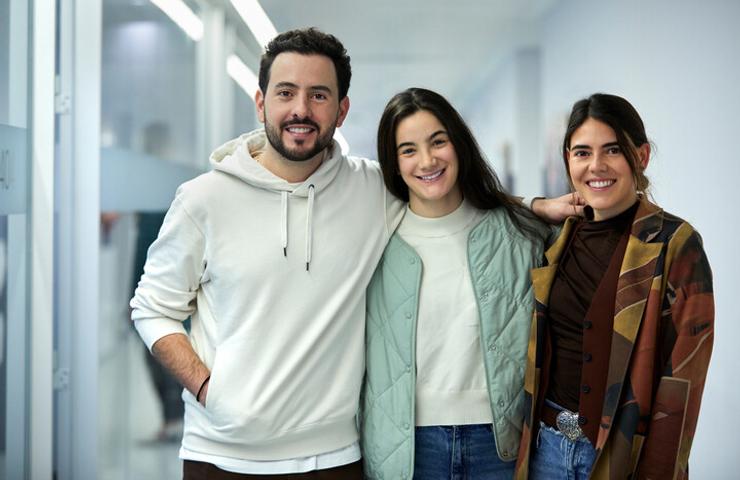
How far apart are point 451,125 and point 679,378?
2.41ft

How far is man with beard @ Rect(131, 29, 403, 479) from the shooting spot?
1.56 m

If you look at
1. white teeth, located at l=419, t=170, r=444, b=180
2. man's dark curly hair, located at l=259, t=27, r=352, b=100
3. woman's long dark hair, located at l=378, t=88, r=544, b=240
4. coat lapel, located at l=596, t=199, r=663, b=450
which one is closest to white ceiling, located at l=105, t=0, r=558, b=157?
man's dark curly hair, located at l=259, t=27, r=352, b=100

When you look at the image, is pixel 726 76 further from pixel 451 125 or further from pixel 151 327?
pixel 151 327

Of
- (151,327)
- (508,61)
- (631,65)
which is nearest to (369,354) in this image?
(151,327)

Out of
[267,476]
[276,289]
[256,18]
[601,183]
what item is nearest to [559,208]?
[601,183]

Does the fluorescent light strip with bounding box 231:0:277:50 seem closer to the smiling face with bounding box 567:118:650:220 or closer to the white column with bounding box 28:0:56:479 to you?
the white column with bounding box 28:0:56:479

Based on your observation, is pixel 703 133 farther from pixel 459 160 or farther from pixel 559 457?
pixel 559 457

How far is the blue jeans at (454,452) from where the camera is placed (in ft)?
5.08

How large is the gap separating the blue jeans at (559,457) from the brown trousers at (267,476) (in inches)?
15.9

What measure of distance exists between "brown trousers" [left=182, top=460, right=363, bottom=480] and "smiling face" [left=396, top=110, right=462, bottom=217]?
25.9 inches

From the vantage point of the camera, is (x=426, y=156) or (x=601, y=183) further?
(x=426, y=156)

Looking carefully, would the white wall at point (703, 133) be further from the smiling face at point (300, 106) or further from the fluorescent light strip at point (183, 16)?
the fluorescent light strip at point (183, 16)

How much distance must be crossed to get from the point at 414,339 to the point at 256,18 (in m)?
2.79

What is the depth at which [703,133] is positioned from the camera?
3.10m
